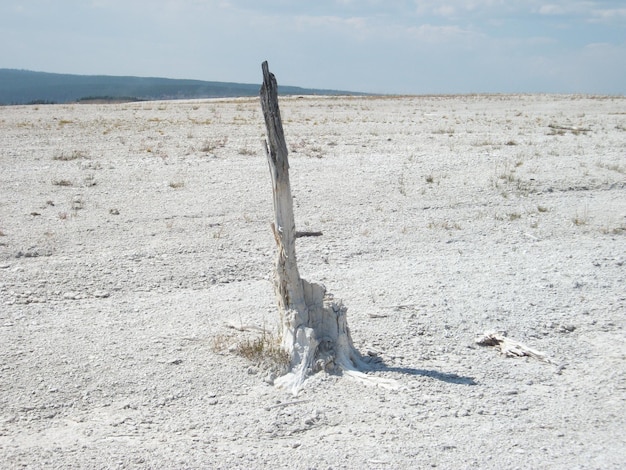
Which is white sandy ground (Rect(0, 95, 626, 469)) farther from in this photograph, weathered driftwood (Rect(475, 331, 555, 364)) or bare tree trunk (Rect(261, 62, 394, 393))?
bare tree trunk (Rect(261, 62, 394, 393))

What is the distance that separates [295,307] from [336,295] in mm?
1803

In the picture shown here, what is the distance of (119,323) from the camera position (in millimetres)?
7082

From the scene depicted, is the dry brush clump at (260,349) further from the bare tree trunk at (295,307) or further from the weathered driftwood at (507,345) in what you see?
the weathered driftwood at (507,345)

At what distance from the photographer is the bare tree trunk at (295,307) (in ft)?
19.1

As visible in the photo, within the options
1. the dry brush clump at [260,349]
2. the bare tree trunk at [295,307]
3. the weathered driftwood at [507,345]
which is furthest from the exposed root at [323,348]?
the weathered driftwood at [507,345]

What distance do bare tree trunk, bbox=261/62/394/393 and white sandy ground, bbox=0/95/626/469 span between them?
25cm

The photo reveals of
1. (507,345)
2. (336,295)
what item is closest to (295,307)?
(336,295)

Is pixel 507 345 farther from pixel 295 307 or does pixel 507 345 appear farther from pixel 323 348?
pixel 295 307

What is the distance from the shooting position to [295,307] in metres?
6.27

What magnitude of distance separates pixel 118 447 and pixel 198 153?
13621mm

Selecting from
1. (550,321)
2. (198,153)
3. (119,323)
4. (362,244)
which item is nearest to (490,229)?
(362,244)

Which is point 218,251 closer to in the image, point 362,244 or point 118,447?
point 362,244

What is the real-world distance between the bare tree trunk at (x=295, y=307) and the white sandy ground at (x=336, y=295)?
246 mm

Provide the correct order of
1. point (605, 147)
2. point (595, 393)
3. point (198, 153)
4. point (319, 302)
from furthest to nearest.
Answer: point (605, 147) → point (198, 153) → point (319, 302) → point (595, 393)
